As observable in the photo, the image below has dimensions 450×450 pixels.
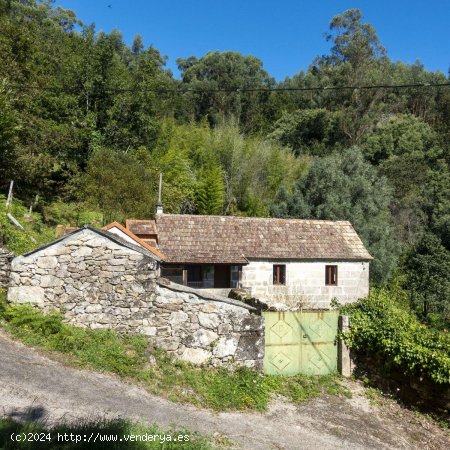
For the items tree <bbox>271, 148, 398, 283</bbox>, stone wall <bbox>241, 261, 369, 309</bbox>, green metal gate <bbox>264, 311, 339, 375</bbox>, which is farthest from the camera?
tree <bbox>271, 148, 398, 283</bbox>

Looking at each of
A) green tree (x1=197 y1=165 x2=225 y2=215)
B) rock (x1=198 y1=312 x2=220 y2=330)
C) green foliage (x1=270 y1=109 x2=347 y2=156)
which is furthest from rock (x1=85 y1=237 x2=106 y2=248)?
green foliage (x1=270 y1=109 x2=347 y2=156)

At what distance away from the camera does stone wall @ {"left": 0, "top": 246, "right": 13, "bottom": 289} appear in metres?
10.1

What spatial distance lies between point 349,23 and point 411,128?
47.1 ft

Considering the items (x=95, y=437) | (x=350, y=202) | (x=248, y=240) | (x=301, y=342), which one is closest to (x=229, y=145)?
(x=350, y=202)

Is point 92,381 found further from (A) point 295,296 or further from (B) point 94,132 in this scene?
(B) point 94,132

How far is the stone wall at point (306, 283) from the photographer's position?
17.8 metres

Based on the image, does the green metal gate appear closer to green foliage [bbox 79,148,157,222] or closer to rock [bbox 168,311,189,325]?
rock [bbox 168,311,189,325]

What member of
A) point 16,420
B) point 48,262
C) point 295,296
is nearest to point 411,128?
point 295,296

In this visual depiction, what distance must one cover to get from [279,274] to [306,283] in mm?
1292

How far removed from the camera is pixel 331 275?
18.9m

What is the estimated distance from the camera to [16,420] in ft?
19.4

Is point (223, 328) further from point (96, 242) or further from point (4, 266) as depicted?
point (4, 266)

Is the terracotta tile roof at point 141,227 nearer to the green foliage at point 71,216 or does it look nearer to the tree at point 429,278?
the green foliage at point 71,216

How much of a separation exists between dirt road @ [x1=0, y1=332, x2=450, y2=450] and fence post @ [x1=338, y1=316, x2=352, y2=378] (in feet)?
4.37
